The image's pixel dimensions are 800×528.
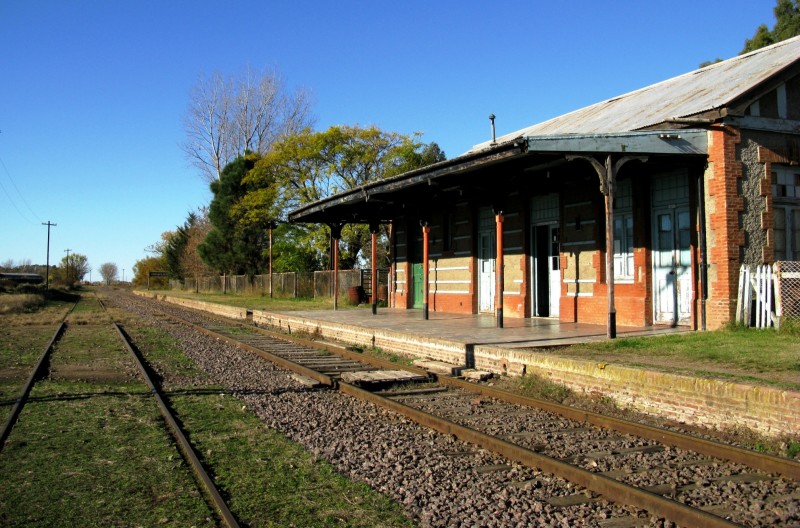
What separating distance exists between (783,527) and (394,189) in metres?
13.4

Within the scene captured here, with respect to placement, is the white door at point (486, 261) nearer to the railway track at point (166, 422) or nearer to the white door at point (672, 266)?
the white door at point (672, 266)

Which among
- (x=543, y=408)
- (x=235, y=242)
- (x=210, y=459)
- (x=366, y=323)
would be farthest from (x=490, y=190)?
(x=235, y=242)

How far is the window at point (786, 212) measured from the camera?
1271 centimetres

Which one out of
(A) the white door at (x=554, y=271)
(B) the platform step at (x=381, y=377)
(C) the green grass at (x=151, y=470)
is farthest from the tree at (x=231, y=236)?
(C) the green grass at (x=151, y=470)

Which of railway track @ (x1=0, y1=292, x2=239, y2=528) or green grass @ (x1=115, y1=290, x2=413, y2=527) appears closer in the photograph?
green grass @ (x1=115, y1=290, x2=413, y2=527)

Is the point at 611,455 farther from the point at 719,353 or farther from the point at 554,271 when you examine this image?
the point at 554,271

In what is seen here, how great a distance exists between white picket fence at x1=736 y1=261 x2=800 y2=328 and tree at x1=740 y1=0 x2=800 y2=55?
2472cm

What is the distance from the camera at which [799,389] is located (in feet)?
21.1

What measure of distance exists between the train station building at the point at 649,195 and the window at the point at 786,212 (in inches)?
1.0

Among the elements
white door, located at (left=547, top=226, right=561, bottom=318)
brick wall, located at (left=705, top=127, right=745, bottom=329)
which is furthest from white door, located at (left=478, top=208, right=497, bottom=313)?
brick wall, located at (left=705, top=127, right=745, bottom=329)

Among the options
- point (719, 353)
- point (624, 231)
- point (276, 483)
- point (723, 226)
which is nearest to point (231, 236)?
point (624, 231)

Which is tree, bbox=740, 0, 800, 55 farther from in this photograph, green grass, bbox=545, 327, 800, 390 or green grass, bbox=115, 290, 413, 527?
green grass, bbox=115, 290, 413, 527

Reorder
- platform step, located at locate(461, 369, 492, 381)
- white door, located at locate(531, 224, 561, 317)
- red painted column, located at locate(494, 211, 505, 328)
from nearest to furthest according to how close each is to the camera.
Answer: platform step, located at locate(461, 369, 492, 381)
red painted column, located at locate(494, 211, 505, 328)
white door, located at locate(531, 224, 561, 317)

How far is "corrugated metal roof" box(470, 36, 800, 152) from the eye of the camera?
1260 cm
